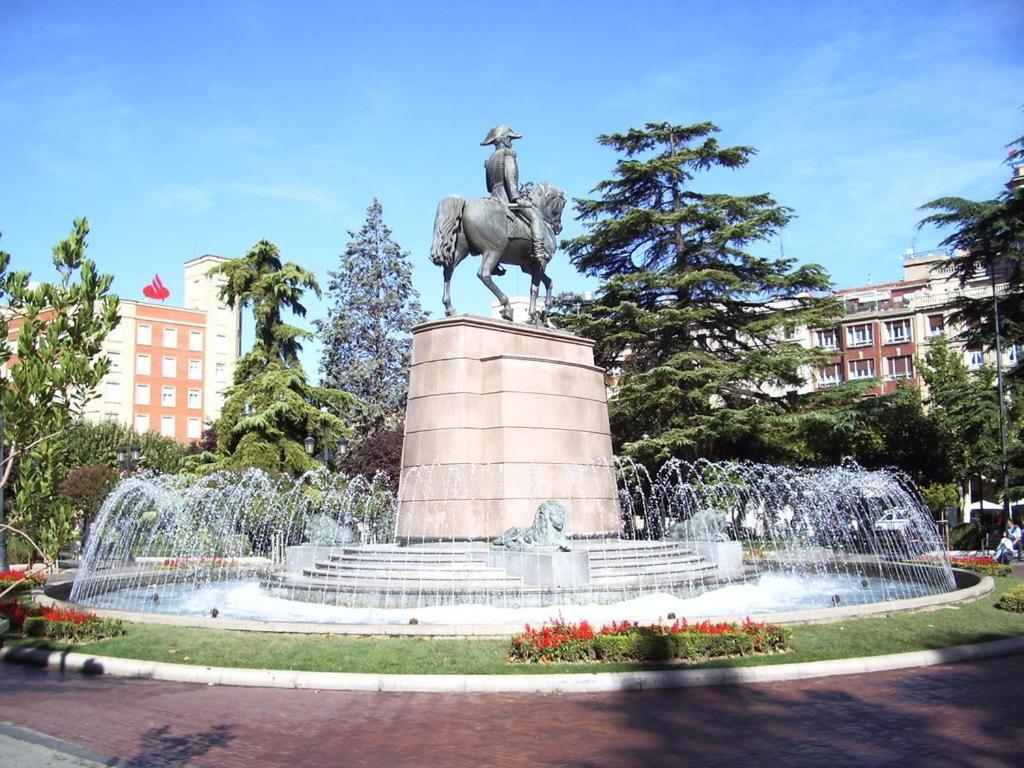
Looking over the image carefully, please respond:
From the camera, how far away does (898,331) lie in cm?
6919

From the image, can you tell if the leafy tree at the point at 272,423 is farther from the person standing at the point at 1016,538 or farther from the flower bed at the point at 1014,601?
the flower bed at the point at 1014,601

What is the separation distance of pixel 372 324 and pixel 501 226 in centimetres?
3529

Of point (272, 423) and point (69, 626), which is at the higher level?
point (272, 423)

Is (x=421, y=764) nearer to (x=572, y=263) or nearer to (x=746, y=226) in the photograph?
(x=746, y=226)

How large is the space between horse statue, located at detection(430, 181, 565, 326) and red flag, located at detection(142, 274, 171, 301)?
2490 inches

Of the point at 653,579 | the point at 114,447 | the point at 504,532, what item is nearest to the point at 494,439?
the point at 504,532

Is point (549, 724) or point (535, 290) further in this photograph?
point (535, 290)

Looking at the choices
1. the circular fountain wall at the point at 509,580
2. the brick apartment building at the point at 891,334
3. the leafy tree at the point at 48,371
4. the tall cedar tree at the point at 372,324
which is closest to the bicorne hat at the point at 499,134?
the circular fountain wall at the point at 509,580

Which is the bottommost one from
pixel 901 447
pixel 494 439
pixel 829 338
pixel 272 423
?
pixel 494 439

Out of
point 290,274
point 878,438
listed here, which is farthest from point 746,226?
point 290,274

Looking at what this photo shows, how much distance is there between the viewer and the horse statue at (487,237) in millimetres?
19750

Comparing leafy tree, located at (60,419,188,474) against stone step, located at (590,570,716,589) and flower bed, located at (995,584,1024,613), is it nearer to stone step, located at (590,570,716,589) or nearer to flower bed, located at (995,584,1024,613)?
stone step, located at (590,570,716,589)

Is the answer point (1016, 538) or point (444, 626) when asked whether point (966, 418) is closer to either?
point (1016, 538)

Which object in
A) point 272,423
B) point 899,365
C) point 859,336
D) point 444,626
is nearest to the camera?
point 444,626
